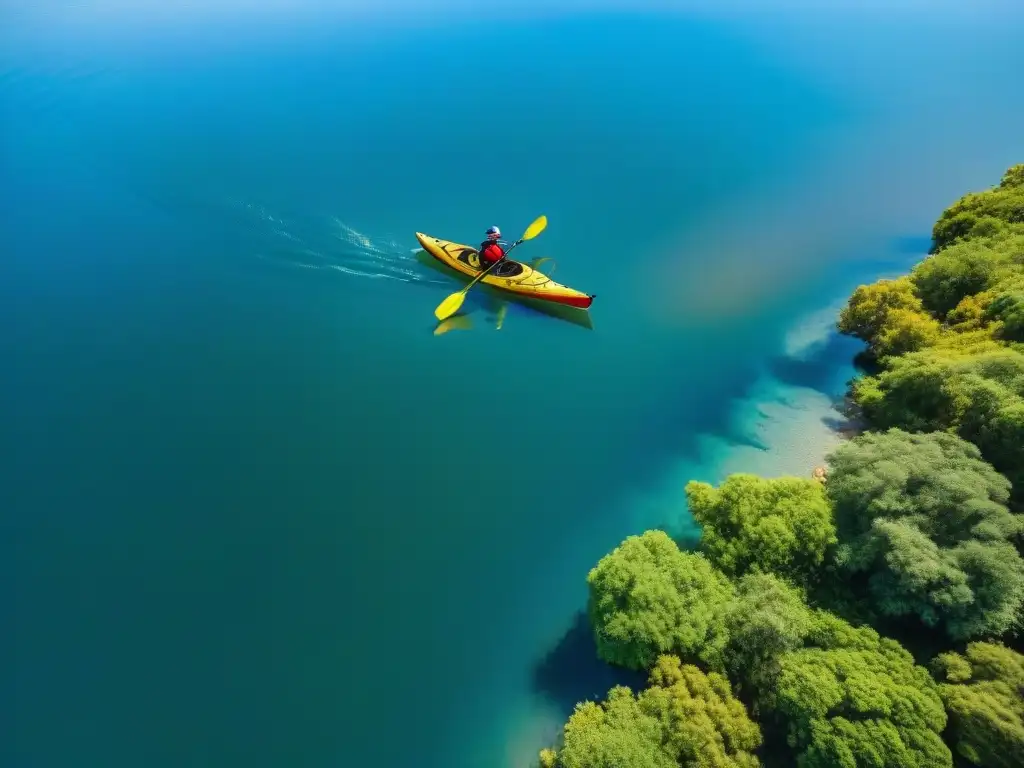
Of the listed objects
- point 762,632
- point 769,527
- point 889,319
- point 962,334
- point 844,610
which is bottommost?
point 762,632

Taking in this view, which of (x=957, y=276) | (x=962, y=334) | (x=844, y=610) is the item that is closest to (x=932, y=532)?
(x=844, y=610)

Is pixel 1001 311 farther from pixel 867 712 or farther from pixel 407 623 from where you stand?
pixel 407 623

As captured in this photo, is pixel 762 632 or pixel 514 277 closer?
pixel 762 632

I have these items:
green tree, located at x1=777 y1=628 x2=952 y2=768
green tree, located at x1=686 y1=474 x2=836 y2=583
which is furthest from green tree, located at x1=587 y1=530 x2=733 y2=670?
green tree, located at x1=777 y1=628 x2=952 y2=768

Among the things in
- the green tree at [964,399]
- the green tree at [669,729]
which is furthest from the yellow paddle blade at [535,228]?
the green tree at [669,729]

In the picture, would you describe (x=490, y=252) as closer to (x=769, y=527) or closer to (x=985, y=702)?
(x=769, y=527)

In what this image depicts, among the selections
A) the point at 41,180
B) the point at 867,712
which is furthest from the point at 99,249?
the point at 867,712

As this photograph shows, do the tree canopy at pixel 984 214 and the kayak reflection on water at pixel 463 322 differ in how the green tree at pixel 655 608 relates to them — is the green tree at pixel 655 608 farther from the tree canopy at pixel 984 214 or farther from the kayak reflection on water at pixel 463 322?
the tree canopy at pixel 984 214

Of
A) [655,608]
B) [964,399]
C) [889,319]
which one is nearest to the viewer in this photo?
[655,608]
